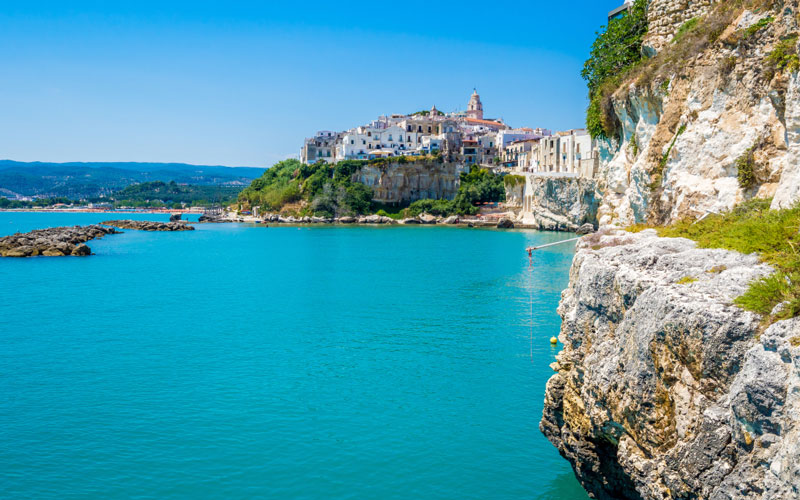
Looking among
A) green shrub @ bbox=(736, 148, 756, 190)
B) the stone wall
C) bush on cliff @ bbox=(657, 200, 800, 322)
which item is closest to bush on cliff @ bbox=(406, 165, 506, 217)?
the stone wall

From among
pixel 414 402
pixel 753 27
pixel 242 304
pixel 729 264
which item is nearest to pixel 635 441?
pixel 729 264

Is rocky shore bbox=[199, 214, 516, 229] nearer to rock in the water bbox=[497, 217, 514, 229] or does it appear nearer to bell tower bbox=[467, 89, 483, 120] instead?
rock in the water bbox=[497, 217, 514, 229]

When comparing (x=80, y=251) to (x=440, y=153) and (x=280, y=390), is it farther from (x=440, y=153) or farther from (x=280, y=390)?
(x=440, y=153)

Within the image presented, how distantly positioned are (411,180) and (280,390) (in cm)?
9576

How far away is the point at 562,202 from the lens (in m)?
78.1

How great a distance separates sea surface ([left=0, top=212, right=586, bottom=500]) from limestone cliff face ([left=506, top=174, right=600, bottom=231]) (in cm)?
4083

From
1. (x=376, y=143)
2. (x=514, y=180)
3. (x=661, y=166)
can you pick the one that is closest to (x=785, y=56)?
(x=661, y=166)

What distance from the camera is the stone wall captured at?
23734 mm

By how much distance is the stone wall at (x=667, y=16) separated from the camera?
2373 cm

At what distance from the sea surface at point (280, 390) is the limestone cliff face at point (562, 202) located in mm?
40833

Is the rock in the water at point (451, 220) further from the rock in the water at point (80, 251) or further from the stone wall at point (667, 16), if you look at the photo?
the stone wall at point (667, 16)

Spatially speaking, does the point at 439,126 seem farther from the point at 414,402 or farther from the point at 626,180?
the point at 414,402

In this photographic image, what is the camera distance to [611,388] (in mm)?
8406

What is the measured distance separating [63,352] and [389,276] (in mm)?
21758
